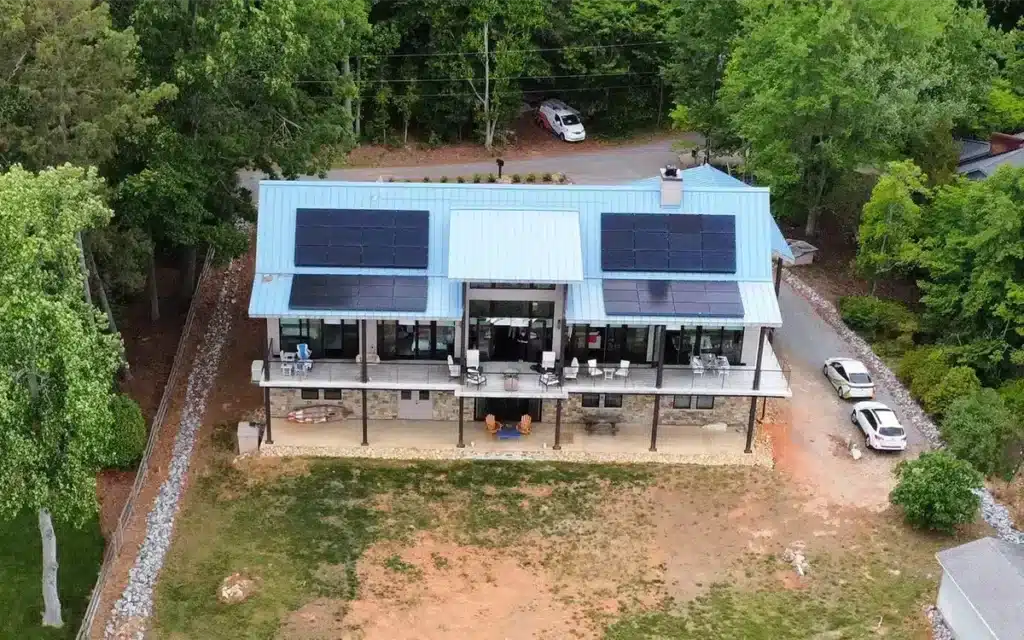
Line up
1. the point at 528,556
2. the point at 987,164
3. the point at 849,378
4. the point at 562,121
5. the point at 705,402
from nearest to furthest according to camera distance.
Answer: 1. the point at 528,556
2. the point at 705,402
3. the point at 849,378
4. the point at 987,164
5. the point at 562,121

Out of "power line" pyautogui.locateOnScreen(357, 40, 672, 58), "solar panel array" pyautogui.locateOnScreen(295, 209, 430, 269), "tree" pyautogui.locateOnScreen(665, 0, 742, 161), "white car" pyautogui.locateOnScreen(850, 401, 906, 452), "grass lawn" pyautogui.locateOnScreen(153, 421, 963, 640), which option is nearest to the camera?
"grass lawn" pyautogui.locateOnScreen(153, 421, 963, 640)

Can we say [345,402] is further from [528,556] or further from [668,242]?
[668,242]

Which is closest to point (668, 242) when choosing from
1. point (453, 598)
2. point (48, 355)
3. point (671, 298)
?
point (671, 298)

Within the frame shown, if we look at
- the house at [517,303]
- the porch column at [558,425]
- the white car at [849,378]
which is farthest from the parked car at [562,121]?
the porch column at [558,425]

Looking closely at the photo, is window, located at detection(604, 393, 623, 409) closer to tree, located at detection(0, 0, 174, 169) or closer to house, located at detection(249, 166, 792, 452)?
house, located at detection(249, 166, 792, 452)

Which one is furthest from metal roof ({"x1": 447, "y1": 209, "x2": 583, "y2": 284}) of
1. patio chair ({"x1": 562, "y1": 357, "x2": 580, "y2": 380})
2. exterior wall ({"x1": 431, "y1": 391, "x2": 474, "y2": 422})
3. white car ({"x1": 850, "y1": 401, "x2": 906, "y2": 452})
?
white car ({"x1": 850, "y1": 401, "x2": 906, "y2": 452})

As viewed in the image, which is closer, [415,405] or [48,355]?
[48,355]

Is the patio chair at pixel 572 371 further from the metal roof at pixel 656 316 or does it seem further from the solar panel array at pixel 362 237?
the solar panel array at pixel 362 237
